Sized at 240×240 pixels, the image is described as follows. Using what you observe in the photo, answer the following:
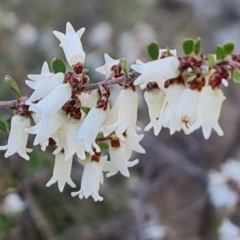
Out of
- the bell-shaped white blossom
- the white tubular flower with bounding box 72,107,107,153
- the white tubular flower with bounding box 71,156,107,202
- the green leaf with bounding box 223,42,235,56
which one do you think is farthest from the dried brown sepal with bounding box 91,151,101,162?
the bell-shaped white blossom

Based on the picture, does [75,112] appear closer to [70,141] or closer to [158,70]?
[70,141]

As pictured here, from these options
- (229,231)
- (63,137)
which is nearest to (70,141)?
(63,137)

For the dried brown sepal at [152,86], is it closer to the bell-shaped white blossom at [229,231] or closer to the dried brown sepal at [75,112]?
the dried brown sepal at [75,112]

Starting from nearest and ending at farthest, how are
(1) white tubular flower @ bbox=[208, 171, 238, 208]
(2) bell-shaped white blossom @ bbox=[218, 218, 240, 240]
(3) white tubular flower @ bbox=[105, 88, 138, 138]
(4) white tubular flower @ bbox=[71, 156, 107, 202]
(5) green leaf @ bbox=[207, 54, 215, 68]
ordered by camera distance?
1. (5) green leaf @ bbox=[207, 54, 215, 68]
2. (3) white tubular flower @ bbox=[105, 88, 138, 138]
3. (4) white tubular flower @ bbox=[71, 156, 107, 202]
4. (2) bell-shaped white blossom @ bbox=[218, 218, 240, 240]
5. (1) white tubular flower @ bbox=[208, 171, 238, 208]

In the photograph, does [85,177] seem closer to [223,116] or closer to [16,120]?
[16,120]

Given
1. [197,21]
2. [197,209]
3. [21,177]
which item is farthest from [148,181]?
[197,21]

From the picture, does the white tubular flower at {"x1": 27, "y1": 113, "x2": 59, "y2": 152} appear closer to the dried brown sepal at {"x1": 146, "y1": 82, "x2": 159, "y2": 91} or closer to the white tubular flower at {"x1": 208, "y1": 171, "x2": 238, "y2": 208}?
the dried brown sepal at {"x1": 146, "y1": 82, "x2": 159, "y2": 91}
